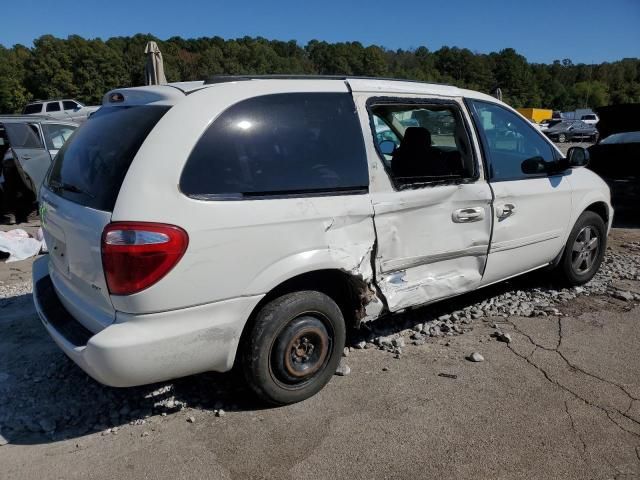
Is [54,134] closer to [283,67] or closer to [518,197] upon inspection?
[518,197]

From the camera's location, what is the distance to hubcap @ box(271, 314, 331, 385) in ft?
9.41

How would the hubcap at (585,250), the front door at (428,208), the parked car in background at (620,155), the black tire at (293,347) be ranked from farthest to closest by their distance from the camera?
the parked car in background at (620,155) < the hubcap at (585,250) < the front door at (428,208) < the black tire at (293,347)

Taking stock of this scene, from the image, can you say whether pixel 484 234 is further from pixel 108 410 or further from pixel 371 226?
pixel 108 410

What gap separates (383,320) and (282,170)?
1.93m

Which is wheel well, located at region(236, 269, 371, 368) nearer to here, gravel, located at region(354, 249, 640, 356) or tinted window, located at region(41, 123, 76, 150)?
gravel, located at region(354, 249, 640, 356)

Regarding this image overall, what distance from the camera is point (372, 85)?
3279mm

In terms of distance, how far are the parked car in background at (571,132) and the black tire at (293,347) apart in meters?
38.8

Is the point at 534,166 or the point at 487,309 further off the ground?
the point at 534,166

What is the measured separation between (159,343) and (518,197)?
2.92m

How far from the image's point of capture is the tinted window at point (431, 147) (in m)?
3.64

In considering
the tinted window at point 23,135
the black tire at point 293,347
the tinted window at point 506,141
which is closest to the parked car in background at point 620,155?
the tinted window at point 506,141

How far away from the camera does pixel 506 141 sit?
4.18m

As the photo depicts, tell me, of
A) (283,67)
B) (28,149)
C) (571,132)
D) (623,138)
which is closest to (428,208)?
(623,138)

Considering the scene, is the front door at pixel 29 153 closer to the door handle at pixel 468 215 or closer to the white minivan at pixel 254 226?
the white minivan at pixel 254 226
